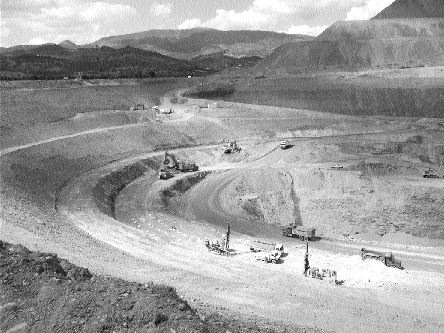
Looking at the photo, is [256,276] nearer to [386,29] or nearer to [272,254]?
[272,254]

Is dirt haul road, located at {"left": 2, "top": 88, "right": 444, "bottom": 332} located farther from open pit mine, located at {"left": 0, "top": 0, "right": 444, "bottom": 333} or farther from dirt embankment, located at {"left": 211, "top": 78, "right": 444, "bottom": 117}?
dirt embankment, located at {"left": 211, "top": 78, "right": 444, "bottom": 117}

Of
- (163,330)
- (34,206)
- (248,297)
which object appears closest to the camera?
(163,330)

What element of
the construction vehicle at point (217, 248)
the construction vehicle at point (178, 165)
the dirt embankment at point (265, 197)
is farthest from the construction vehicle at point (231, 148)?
the construction vehicle at point (217, 248)

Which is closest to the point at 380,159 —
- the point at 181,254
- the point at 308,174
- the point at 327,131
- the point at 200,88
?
the point at 308,174

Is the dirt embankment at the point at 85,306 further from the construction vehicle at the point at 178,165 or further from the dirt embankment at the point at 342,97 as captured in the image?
the dirt embankment at the point at 342,97

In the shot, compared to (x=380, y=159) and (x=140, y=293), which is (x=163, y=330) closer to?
(x=140, y=293)

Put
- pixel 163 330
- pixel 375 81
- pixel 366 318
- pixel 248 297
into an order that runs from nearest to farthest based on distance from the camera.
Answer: pixel 163 330, pixel 366 318, pixel 248 297, pixel 375 81
